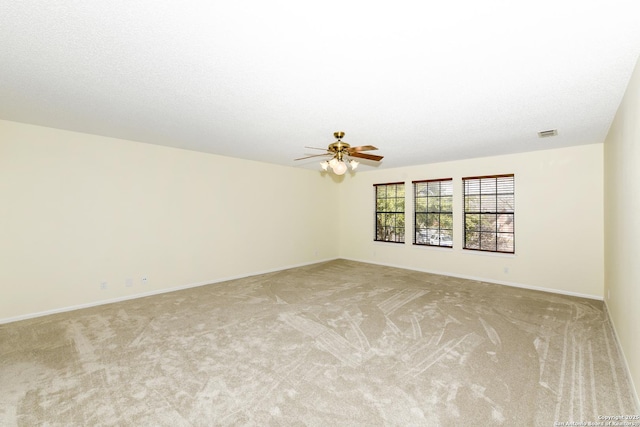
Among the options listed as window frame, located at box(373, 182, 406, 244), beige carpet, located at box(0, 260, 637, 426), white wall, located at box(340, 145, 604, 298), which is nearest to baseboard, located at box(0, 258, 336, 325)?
beige carpet, located at box(0, 260, 637, 426)

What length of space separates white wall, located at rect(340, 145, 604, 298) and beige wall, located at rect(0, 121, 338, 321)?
3.92 m

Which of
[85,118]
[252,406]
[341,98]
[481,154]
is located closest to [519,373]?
[252,406]

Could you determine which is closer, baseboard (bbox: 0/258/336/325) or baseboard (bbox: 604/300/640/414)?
baseboard (bbox: 604/300/640/414)

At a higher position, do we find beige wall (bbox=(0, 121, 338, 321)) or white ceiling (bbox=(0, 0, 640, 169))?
white ceiling (bbox=(0, 0, 640, 169))

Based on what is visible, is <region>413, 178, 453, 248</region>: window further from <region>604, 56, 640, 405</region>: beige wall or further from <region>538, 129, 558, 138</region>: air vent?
<region>604, 56, 640, 405</region>: beige wall

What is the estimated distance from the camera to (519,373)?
2.35m

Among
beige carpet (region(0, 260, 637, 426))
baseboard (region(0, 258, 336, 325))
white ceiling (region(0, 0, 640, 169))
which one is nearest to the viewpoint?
white ceiling (region(0, 0, 640, 169))

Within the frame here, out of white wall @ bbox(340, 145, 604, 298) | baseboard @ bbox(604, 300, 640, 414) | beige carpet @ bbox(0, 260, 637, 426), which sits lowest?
beige carpet @ bbox(0, 260, 637, 426)

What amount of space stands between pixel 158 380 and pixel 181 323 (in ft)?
4.07

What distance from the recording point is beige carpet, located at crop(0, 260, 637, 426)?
1.91 metres

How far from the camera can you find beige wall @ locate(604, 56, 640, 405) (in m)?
2.08

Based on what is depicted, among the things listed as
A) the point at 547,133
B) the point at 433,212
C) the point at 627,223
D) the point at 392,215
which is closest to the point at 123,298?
the point at 392,215

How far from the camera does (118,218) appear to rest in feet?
14.2

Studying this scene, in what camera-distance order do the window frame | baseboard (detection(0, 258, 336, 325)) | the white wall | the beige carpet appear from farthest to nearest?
the window frame < the white wall < baseboard (detection(0, 258, 336, 325)) < the beige carpet
